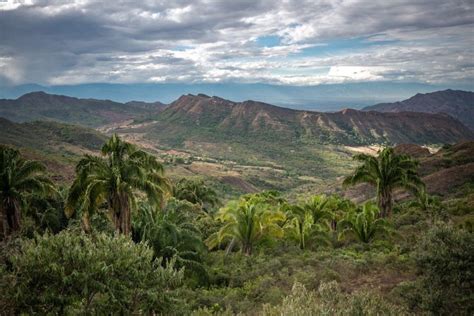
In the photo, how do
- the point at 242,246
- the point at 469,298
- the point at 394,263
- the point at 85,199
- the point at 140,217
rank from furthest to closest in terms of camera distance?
1. the point at 242,246
2. the point at 140,217
3. the point at 394,263
4. the point at 85,199
5. the point at 469,298

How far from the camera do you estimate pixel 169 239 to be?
19.3 m

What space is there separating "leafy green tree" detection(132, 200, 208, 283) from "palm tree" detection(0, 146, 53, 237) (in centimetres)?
509

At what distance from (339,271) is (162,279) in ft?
28.3

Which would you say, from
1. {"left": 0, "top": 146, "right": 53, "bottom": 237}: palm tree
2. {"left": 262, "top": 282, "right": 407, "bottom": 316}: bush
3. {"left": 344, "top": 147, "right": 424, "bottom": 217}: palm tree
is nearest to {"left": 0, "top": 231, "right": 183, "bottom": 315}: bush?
{"left": 262, "top": 282, "right": 407, "bottom": 316}: bush

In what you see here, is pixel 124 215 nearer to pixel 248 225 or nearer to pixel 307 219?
pixel 248 225

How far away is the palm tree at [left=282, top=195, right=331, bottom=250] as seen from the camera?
23016 mm

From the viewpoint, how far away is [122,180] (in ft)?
52.5

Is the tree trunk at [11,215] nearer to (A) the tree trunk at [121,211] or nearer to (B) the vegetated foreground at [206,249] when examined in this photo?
(B) the vegetated foreground at [206,249]

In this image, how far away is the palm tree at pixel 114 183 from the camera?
15727 millimetres

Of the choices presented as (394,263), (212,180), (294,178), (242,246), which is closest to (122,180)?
(242,246)

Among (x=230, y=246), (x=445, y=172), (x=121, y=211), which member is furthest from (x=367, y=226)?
(x=445, y=172)

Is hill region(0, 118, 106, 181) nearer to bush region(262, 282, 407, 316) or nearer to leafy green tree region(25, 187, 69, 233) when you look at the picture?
leafy green tree region(25, 187, 69, 233)

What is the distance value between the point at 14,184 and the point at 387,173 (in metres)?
21.1

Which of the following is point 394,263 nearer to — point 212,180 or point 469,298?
point 469,298
